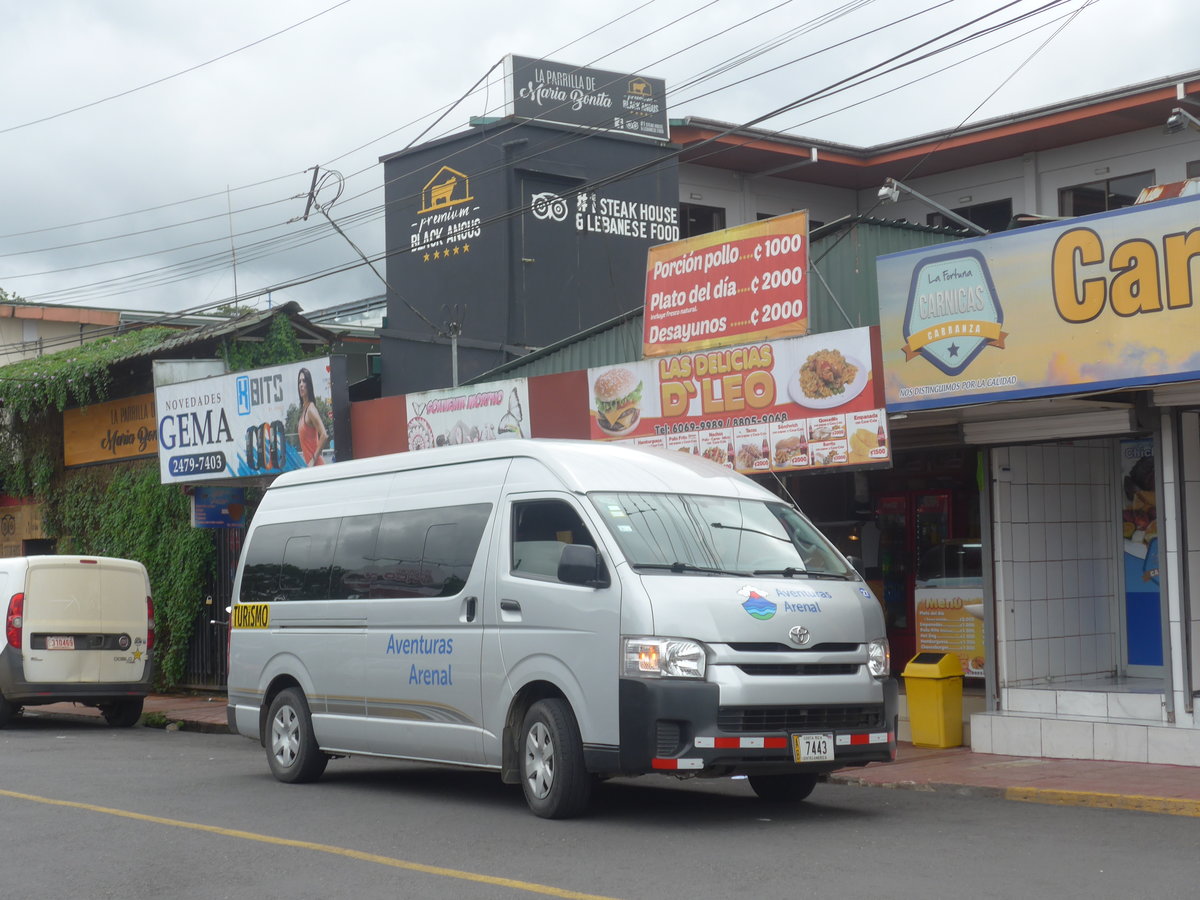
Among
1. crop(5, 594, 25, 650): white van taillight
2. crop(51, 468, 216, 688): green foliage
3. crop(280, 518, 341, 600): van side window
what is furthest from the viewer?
crop(51, 468, 216, 688): green foliage

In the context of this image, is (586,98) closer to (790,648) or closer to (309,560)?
(309,560)

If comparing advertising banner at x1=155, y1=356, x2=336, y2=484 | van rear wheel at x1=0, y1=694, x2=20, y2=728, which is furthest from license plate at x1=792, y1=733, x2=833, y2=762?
van rear wheel at x1=0, y1=694, x2=20, y2=728

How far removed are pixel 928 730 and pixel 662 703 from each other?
5.42 m

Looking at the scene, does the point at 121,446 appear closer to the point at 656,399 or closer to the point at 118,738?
the point at 118,738

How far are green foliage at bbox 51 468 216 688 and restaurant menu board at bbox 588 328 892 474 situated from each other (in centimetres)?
959

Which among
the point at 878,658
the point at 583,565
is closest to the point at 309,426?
the point at 583,565

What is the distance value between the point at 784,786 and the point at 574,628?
2.12 meters

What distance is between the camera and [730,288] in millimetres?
14211

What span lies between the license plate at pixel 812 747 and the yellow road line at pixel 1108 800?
7.10ft

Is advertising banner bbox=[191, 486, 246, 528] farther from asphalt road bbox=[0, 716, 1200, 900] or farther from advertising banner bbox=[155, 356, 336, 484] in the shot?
asphalt road bbox=[0, 716, 1200, 900]

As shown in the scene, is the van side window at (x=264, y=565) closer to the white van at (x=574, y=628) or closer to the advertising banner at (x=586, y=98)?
the white van at (x=574, y=628)

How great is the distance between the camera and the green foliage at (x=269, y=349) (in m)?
23.2

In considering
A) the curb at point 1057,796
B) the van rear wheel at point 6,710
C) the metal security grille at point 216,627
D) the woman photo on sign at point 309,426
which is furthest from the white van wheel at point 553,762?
the metal security grille at point 216,627

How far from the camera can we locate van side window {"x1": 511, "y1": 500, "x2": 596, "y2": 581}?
9.54m
